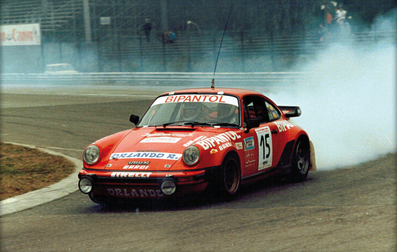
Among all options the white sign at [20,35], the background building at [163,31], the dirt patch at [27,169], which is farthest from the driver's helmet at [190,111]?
the white sign at [20,35]

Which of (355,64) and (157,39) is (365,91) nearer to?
(355,64)

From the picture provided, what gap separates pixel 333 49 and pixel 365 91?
519 inches

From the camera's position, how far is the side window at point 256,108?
7633 millimetres

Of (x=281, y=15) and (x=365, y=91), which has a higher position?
(x=281, y=15)

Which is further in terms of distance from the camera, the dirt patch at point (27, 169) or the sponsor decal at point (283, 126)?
the sponsor decal at point (283, 126)

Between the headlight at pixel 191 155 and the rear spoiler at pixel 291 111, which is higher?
the rear spoiler at pixel 291 111

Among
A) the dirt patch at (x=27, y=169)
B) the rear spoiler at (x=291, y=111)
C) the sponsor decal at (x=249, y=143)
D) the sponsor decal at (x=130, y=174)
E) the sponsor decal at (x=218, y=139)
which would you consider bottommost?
the dirt patch at (x=27, y=169)

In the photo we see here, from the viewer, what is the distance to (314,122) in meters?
12.2

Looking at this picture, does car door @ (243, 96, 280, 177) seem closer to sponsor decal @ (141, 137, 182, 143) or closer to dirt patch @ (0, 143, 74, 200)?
sponsor decal @ (141, 137, 182, 143)

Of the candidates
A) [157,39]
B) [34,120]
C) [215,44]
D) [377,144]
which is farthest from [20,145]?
[157,39]

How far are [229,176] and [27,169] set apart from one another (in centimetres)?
358

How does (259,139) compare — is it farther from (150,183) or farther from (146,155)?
(150,183)

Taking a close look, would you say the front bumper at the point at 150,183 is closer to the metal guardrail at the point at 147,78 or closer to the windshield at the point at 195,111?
the windshield at the point at 195,111

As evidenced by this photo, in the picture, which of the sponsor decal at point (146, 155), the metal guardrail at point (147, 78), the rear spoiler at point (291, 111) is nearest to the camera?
the sponsor decal at point (146, 155)
